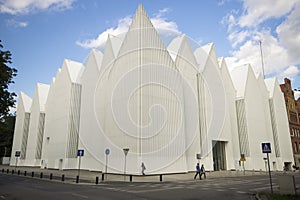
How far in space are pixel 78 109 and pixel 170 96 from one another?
52.7 ft

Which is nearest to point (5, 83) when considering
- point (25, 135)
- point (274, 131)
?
point (25, 135)

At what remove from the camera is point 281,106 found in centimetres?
4819

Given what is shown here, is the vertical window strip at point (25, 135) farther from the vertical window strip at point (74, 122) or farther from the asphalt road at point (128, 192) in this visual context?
the asphalt road at point (128, 192)

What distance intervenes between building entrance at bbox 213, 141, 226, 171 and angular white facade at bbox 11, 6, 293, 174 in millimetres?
151

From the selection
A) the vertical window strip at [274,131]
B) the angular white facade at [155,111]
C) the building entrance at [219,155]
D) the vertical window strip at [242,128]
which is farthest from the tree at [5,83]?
the vertical window strip at [274,131]

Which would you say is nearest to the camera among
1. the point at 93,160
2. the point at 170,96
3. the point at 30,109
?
the point at 170,96

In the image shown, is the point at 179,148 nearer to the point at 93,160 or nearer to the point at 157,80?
the point at 157,80

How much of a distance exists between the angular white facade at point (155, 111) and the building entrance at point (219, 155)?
151mm

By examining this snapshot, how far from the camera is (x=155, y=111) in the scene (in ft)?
86.0

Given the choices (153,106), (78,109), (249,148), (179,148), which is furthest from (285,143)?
(78,109)

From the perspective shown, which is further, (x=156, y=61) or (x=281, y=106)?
(x=281, y=106)

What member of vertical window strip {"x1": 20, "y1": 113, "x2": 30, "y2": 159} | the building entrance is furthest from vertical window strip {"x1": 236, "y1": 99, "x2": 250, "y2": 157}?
vertical window strip {"x1": 20, "y1": 113, "x2": 30, "y2": 159}

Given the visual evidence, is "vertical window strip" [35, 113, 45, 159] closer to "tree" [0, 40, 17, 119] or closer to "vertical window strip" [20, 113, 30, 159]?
"vertical window strip" [20, 113, 30, 159]

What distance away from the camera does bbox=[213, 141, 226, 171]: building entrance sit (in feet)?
118
